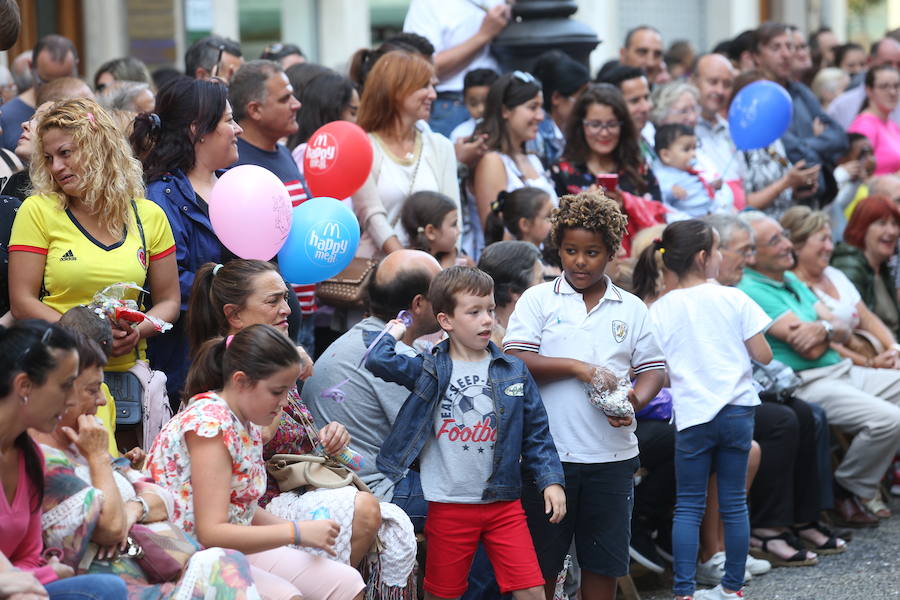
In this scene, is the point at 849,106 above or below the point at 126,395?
above

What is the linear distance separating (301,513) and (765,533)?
2.87m

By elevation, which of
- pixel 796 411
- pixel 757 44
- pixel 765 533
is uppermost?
pixel 757 44

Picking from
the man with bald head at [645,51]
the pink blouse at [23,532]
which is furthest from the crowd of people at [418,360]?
the man with bald head at [645,51]

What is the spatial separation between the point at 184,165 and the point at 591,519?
2.07 meters

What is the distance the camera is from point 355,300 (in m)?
5.73

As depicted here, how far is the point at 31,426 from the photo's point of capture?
10.8 ft

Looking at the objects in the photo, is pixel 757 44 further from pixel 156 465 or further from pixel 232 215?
pixel 156 465

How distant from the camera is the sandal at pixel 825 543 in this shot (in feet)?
20.8

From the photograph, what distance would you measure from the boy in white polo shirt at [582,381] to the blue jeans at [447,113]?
3.20 meters

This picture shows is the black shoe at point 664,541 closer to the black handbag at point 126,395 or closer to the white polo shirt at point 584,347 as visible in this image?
the white polo shirt at point 584,347

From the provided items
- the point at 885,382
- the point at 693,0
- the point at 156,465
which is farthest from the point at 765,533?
the point at 693,0

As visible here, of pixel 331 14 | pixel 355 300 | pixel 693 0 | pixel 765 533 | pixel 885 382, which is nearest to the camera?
pixel 355 300

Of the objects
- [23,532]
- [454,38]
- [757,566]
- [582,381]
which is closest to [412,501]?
[582,381]

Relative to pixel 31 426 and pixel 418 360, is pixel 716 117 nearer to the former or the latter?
pixel 418 360
